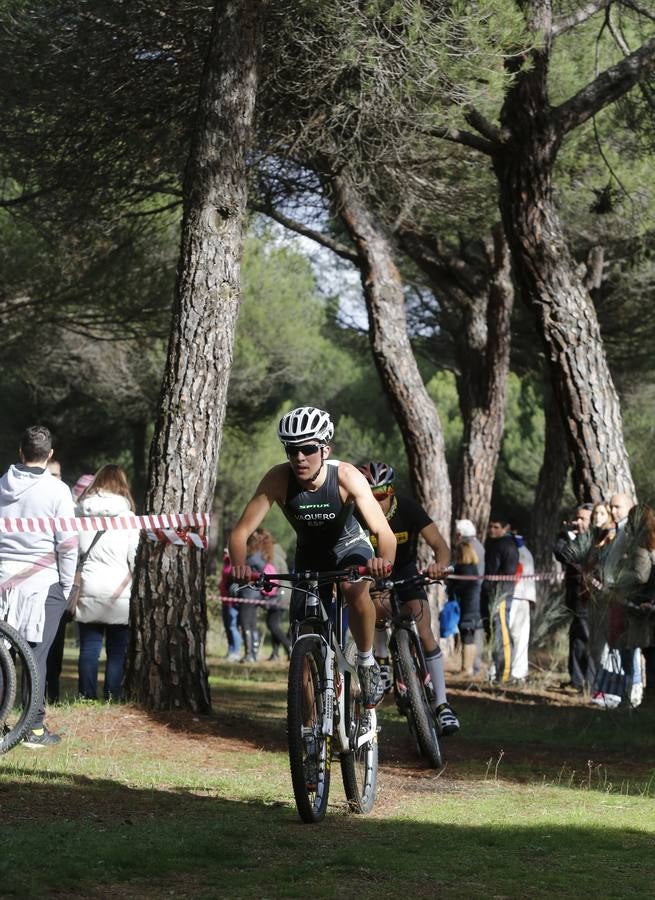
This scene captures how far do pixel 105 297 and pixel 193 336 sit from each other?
36.6 feet

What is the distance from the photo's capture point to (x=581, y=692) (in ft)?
42.2

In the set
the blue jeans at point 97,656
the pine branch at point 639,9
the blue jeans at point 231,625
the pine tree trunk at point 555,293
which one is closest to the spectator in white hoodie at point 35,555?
the blue jeans at point 97,656

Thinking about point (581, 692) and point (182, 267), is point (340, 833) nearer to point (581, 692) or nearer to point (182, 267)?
point (182, 267)

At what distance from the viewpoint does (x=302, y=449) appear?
19.5ft

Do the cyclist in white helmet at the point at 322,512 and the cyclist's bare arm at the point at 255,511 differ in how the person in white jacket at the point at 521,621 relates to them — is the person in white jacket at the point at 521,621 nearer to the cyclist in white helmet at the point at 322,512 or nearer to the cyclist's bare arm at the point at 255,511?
the cyclist in white helmet at the point at 322,512

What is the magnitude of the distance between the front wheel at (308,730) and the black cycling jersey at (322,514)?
527 millimetres

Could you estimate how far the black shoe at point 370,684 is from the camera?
637 centimetres

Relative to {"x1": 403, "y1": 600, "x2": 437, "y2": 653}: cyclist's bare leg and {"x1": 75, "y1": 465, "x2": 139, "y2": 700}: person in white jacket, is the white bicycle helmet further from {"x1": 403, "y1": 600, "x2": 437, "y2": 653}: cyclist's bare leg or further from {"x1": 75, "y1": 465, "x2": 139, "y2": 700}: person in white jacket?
{"x1": 75, "y1": 465, "x2": 139, "y2": 700}: person in white jacket

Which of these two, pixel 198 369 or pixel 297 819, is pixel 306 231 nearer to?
pixel 198 369

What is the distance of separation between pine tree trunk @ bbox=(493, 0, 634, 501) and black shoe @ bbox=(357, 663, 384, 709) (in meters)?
5.90

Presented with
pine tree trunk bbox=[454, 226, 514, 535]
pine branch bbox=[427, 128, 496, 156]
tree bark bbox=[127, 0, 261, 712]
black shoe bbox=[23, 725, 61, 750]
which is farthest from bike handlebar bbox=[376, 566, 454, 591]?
pine tree trunk bbox=[454, 226, 514, 535]

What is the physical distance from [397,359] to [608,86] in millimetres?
5054

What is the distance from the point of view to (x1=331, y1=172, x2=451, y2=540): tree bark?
15.6 metres

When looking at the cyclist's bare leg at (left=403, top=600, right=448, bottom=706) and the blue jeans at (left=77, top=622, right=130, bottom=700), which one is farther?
the blue jeans at (left=77, top=622, right=130, bottom=700)
